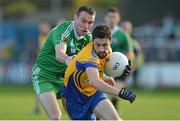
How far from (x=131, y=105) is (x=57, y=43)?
1121 cm

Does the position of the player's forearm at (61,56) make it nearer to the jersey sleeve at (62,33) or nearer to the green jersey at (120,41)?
the jersey sleeve at (62,33)

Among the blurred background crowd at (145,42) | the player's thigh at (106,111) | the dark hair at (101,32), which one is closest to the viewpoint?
the dark hair at (101,32)

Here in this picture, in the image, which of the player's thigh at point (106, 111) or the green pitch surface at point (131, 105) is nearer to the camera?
the player's thigh at point (106, 111)

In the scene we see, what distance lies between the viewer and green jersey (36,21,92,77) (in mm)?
11961

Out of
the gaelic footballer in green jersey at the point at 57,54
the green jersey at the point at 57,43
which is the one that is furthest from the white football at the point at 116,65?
the green jersey at the point at 57,43

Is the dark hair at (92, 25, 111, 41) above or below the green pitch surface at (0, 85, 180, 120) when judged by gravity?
above

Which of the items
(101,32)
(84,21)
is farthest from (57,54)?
(101,32)

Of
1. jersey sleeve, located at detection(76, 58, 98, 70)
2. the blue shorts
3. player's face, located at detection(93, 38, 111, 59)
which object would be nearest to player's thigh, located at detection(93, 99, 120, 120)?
the blue shorts

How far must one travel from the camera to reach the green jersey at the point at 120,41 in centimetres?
1775

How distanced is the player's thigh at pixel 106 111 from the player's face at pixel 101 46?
677 millimetres

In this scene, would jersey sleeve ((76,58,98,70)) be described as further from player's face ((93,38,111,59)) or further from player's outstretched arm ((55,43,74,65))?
player's outstretched arm ((55,43,74,65))

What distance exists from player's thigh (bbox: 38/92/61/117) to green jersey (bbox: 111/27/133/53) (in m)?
6.00

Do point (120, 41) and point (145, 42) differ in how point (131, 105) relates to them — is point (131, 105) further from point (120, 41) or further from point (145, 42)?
point (145, 42)

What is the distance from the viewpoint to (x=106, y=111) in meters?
10.7
